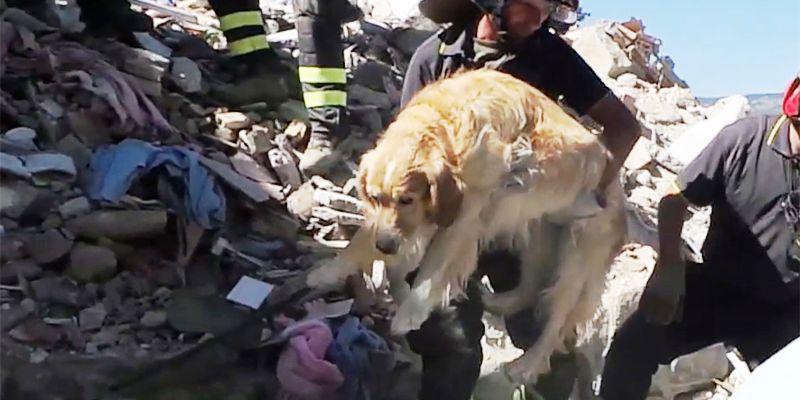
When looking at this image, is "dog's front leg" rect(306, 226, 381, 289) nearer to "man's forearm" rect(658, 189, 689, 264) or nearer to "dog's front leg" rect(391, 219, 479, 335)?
"dog's front leg" rect(391, 219, 479, 335)

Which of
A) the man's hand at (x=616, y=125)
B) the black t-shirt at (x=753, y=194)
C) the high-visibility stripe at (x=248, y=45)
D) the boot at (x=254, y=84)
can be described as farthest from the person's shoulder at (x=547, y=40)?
the high-visibility stripe at (x=248, y=45)

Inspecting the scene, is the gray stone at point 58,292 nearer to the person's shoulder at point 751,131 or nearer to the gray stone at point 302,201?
the gray stone at point 302,201

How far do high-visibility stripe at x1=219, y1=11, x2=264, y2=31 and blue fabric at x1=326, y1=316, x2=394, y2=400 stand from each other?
1728 millimetres

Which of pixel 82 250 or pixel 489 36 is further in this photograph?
pixel 82 250

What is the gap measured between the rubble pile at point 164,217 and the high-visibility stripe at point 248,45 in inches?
5.1

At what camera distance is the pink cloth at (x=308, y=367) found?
3109 millimetres

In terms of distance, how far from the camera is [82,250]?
11.9ft

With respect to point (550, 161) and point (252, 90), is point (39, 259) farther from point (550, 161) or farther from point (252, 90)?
point (550, 161)

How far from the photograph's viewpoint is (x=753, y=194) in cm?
284

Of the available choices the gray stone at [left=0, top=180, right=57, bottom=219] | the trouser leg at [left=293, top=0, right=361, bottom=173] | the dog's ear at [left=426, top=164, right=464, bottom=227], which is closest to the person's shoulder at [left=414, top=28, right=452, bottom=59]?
the dog's ear at [left=426, top=164, right=464, bottom=227]

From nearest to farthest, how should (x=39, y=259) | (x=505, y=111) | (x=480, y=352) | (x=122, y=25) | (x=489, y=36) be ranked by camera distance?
(x=505, y=111)
(x=489, y=36)
(x=480, y=352)
(x=39, y=259)
(x=122, y=25)

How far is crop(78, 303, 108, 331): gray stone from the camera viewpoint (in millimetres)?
3479

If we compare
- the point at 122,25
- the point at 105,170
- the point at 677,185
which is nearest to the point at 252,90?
the point at 122,25

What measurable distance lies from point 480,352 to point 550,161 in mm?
613
